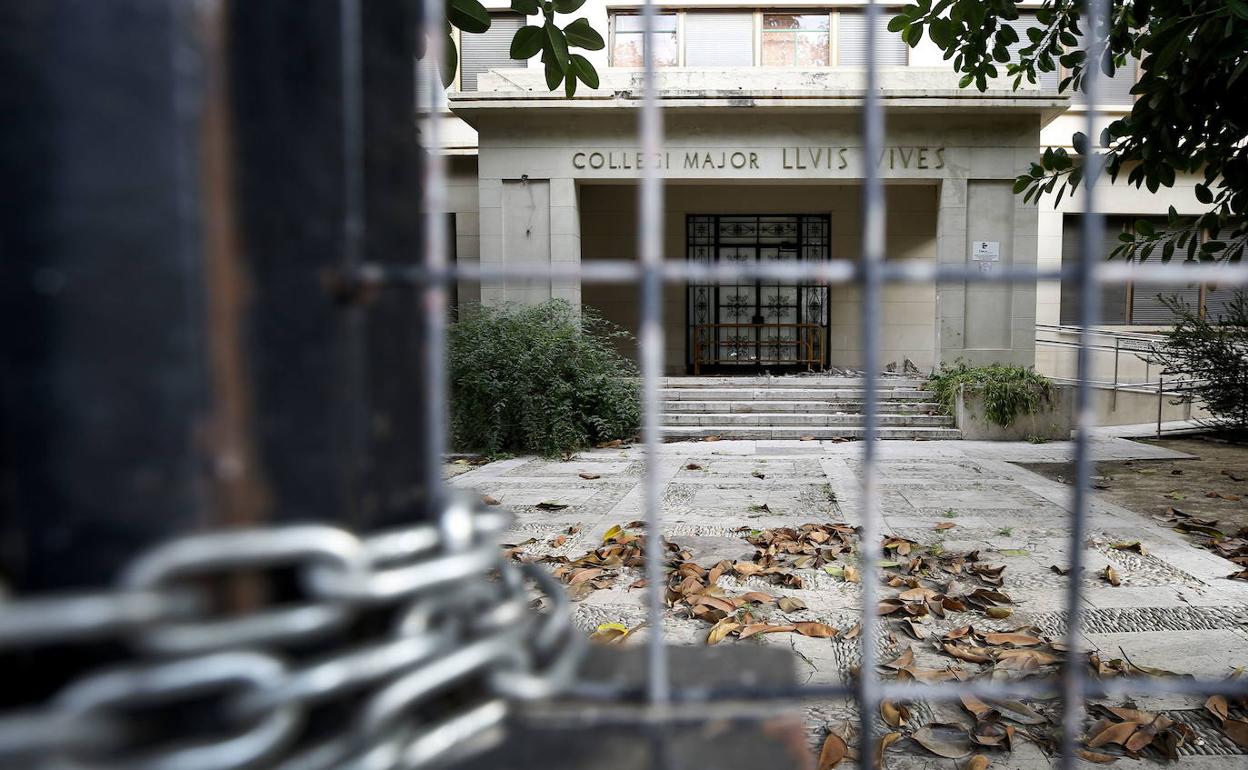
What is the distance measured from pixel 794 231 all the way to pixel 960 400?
247 inches

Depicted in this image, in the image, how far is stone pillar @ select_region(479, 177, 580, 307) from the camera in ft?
38.7

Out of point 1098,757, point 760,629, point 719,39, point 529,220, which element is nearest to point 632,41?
point 719,39

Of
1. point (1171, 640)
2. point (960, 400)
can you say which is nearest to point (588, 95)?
point (960, 400)

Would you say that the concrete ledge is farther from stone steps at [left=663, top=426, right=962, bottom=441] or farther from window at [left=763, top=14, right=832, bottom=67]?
window at [left=763, top=14, right=832, bottom=67]

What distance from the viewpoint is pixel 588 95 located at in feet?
37.9

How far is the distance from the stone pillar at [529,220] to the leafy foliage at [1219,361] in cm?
813

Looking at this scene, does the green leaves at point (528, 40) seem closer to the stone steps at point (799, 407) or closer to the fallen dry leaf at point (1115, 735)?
the fallen dry leaf at point (1115, 735)

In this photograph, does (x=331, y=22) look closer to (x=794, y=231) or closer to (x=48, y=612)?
(x=48, y=612)

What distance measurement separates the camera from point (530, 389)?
8508 millimetres

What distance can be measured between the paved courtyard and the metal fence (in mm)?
1580

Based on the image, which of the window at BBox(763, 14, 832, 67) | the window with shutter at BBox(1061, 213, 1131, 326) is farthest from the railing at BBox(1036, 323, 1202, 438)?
the window at BBox(763, 14, 832, 67)

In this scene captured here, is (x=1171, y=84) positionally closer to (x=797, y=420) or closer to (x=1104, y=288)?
(x=797, y=420)

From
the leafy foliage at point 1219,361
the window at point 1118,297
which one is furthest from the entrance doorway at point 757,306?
the leafy foliage at point 1219,361

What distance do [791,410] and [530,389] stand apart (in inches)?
158
